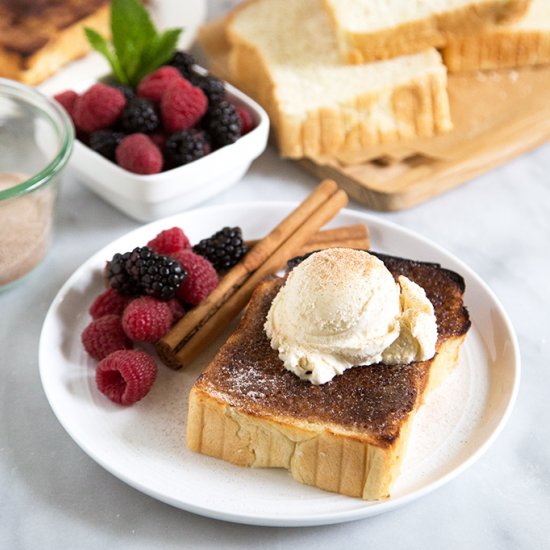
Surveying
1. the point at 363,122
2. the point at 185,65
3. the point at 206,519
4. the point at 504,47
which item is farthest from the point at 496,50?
the point at 206,519

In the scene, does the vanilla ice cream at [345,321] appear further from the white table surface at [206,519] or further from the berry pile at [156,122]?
the berry pile at [156,122]

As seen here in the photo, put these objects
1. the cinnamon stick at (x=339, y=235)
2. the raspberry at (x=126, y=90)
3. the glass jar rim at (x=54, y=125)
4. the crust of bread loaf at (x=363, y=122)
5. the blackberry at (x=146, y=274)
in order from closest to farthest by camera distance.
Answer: the blackberry at (x=146, y=274)
the glass jar rim at (x=54, y=125)
the cinnamon stick at (x=339, y=235)
the raspberry at (x=126, y=90)
the crust of bread loaf at (x=363, y=122)

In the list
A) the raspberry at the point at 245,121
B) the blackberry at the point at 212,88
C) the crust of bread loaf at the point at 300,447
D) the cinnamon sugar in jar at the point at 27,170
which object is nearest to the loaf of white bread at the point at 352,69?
the raspberry at the point at 245,121

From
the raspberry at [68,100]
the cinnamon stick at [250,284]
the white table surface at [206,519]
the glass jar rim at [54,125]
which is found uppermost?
the glass jar rim at [54,125]

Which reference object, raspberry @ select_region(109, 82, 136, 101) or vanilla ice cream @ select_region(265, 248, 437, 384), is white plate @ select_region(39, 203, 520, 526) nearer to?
vanilla ice cream @ select_region(265, 248, 437, 384)

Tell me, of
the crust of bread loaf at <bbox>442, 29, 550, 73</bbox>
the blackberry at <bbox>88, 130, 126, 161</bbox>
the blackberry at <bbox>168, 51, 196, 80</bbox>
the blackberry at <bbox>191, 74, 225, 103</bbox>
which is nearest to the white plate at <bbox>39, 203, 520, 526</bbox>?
the blackberry at <bbox>88, 130, 126, 161</bbox>

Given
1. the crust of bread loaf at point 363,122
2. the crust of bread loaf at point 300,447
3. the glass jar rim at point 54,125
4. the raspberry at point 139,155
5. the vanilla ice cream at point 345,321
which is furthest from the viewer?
the crust of bread loaf at point 363,122

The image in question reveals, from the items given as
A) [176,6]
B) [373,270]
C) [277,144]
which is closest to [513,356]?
[373,270]
